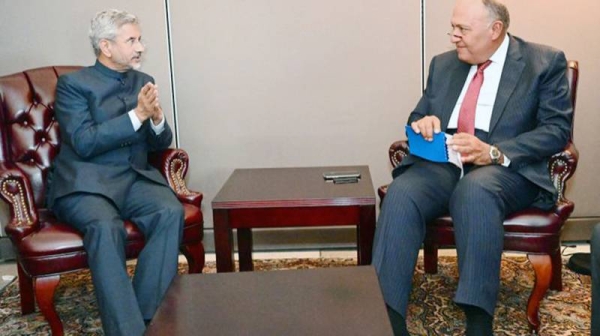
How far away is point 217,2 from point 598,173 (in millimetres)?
2277

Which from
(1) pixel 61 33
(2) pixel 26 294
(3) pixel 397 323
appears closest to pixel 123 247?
(2) pixel 26 294

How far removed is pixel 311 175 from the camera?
9.54 feet

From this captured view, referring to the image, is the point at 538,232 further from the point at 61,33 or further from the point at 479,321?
the point at 61,33

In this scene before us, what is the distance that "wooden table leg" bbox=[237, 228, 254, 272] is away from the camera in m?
2.88

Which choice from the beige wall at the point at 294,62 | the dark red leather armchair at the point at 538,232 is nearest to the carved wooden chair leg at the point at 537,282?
the dark red leather armchair at the point at 538,232

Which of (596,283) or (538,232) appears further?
(538,232)

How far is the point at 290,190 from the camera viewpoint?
8.56 feet

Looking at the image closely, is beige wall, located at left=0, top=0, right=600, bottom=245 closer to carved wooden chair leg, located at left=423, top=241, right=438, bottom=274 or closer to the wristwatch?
carved wooden chair leg, located at left=423, top=241, right=438, bottom=274

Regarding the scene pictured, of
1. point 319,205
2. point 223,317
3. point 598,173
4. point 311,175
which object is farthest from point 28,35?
point 598,173

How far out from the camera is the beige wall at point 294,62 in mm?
3387

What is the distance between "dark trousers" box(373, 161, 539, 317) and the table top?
0.52 ft

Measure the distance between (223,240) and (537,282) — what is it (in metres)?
1.20

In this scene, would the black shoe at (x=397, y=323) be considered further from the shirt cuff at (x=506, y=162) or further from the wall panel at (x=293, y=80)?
the wall panel at (x=293, y=80)

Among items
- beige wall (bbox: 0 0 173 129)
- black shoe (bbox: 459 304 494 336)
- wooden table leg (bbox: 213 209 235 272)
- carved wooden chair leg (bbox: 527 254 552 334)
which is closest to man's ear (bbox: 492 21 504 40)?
carved wooden chair leg (bbox: 527 254 552 334)
